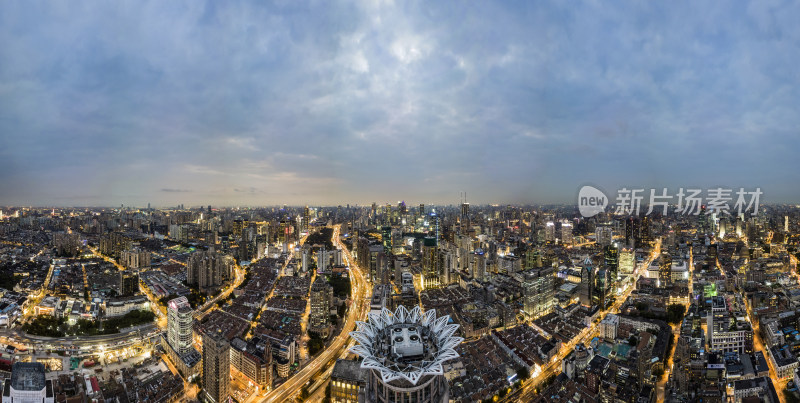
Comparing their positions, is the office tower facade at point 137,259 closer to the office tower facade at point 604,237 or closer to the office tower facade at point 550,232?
the office tower facade at point 550,232

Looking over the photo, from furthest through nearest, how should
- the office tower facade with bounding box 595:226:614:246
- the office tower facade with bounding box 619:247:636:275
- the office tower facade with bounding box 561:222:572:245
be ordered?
1. the office tower facade with bounding box 561:222:572:245
2. the office tower facade with bounding box 595:226:614:246
3. the office tower facade with bounding box 619:247:636:275

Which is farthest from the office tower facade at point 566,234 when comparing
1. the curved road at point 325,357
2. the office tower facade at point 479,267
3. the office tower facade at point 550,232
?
the curved road at point 325,357

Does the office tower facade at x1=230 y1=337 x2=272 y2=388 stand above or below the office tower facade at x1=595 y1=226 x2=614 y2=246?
below

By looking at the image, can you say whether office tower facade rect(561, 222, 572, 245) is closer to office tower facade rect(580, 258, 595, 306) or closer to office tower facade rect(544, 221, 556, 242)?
office tower facade rect(544, 221, 556, 242)

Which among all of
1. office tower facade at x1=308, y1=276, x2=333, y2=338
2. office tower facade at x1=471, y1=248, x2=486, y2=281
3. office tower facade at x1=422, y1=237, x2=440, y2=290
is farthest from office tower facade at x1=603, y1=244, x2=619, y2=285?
office tower facade at x1=308, y1=276, x2=333, y2=338

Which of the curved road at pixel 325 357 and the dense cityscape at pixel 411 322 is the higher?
the dense cityscape at pixel 411 322

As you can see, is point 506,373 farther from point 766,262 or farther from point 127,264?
point 127,264

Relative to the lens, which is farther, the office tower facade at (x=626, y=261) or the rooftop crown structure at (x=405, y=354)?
the office tower facade at (x=626, y=261)
